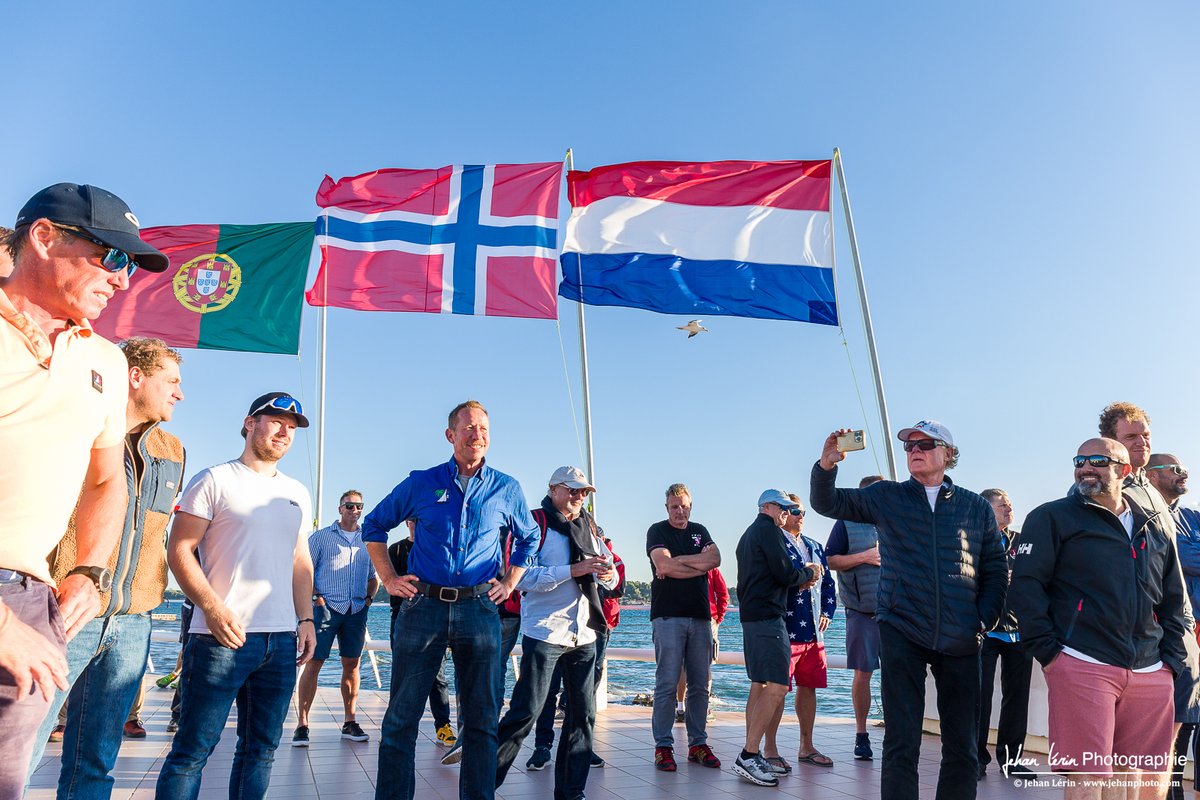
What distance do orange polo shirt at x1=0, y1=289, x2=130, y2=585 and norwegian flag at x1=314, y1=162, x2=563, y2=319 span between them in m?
7.63

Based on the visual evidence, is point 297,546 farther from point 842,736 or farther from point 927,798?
point 842,736

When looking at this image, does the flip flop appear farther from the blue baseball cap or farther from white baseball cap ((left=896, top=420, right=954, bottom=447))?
white baseball cap ((left=896, top=420, right=954, bottom=447))

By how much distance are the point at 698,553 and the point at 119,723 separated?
13.6 ft

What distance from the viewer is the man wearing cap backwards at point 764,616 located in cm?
555

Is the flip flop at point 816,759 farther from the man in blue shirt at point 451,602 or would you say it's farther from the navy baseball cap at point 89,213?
the navy baseball cap at point 89,213

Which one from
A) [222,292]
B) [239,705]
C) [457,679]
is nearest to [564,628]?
[457,679]

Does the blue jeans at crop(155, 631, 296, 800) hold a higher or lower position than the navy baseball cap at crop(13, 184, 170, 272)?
lower

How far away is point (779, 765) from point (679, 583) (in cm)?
144

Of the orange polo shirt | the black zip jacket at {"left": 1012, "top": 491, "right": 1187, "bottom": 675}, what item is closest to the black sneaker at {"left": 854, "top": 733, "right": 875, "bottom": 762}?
the black zip jacket at {"left": 1012, "top": 491, "right": 1187, "bottom": 675}

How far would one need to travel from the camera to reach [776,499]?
5.98 meters

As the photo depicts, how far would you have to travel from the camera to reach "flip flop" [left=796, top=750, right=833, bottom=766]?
19.9 feet

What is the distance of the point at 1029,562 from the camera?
382cm

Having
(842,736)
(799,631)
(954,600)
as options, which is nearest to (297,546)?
(954,600)

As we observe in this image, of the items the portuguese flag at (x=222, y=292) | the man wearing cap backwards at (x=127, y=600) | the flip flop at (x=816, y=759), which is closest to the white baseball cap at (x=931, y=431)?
the flip flop at (x=816, y=759)
